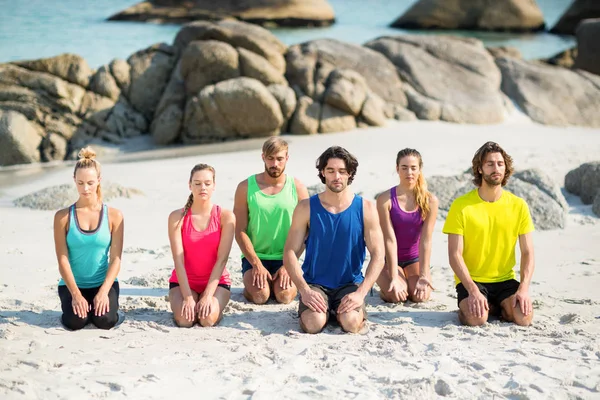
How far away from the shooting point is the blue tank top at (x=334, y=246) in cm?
516

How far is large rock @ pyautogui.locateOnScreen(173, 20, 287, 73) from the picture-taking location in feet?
45.4

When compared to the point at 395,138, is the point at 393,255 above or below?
below

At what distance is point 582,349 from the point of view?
4629mm

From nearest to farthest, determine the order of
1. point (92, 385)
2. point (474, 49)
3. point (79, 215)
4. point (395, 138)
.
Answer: point (92, 385) → point (79, 215) → point (395, 138) → point (474, 49)

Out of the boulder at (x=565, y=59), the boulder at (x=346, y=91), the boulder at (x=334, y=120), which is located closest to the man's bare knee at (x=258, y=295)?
the boulder at (x=334, y=120)

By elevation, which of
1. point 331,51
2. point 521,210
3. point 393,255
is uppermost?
point 331,51

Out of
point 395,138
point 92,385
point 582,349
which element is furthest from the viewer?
point 395,138

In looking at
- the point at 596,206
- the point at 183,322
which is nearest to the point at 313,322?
the point at 183,322

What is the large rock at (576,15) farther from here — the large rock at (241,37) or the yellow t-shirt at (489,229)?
the yellow t-shirt at (489,229)

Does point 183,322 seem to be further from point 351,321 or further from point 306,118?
point 306,118

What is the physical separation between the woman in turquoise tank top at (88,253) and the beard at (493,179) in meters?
2.50

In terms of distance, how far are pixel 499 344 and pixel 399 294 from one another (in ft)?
3.47

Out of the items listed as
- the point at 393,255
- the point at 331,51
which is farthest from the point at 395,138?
the point at 393,255

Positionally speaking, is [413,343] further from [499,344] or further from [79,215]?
[79,215]
